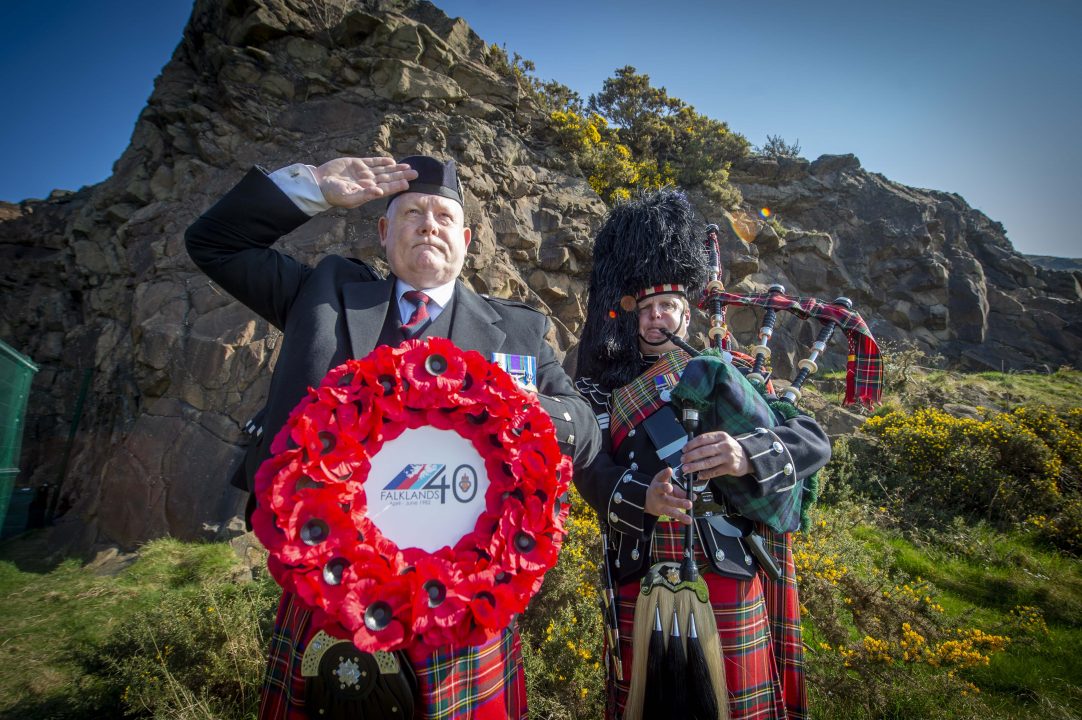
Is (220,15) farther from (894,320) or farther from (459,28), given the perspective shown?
(894,320)

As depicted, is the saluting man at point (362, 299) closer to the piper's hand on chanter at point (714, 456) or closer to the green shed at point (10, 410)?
the piper's hand on chanter at point (714, 456)

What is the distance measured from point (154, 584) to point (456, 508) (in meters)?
5.27

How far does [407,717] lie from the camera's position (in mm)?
1452

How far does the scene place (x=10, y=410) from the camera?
5.30 metres

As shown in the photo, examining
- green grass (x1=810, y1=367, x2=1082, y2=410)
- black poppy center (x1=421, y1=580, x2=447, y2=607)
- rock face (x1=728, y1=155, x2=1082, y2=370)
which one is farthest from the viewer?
rock face (x1=728, y1=155, x2=1082, y2=370)

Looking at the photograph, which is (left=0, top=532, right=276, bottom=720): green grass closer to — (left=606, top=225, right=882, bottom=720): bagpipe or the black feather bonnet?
(left=606, top=225, right=882, bottom=720): bagpipe

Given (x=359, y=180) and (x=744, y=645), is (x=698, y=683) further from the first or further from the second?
(x=359, y=180)

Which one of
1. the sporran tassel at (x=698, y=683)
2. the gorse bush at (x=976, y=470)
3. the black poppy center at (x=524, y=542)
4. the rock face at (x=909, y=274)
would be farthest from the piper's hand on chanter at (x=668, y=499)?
the rock face at (x=909, y=274)

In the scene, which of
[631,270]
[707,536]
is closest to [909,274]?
[631,270]

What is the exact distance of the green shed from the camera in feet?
16.6

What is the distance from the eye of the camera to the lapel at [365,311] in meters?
1.79

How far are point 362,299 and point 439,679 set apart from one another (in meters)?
1.34

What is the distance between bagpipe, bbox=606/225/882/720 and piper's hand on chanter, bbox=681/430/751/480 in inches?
3.5

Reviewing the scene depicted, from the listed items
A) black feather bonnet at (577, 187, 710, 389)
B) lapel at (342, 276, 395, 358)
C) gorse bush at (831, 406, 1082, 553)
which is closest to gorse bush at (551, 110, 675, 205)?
gorse bush at (831, 406, 1082, 553)
